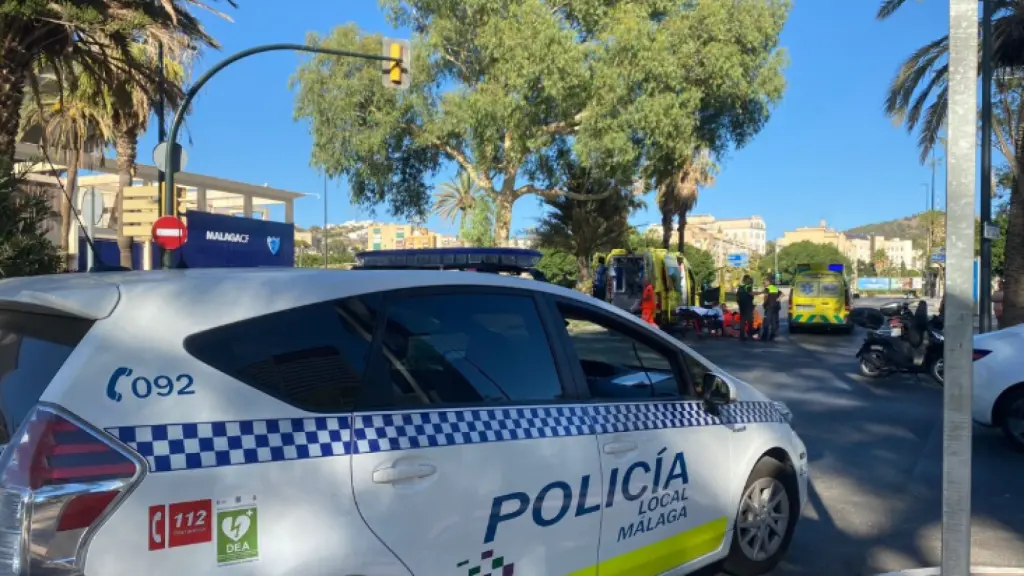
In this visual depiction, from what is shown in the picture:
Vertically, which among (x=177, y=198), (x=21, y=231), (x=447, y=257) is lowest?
(x=447, y=257)

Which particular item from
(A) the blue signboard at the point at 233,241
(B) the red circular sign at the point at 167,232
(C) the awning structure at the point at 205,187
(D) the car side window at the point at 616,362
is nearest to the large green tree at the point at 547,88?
(A) the blue signboard at the point at 233,241

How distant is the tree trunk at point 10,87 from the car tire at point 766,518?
9.66 metres

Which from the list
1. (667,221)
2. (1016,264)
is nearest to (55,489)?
(1016,264)

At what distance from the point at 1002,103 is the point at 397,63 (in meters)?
14.3

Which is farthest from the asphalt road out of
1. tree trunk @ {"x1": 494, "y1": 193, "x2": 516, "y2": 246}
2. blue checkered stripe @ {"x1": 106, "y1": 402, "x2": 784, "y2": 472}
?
tree trunk @ {"x1": 494, "y1": 193, "x2": 516, "y2": 246}

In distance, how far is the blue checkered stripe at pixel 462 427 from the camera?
257 centimetres

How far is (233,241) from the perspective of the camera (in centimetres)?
2530

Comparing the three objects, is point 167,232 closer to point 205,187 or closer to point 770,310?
point 770,310

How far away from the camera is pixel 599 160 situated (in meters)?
25.2

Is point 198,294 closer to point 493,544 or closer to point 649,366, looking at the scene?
point 493,544

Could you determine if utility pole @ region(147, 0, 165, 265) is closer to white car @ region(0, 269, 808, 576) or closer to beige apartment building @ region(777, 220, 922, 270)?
white car @ region(0, 269, 808, 576)

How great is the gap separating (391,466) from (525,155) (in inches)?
955

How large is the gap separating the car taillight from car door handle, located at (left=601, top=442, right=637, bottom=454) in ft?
5.98

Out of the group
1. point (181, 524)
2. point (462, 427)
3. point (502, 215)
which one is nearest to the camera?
point (181, 524)
